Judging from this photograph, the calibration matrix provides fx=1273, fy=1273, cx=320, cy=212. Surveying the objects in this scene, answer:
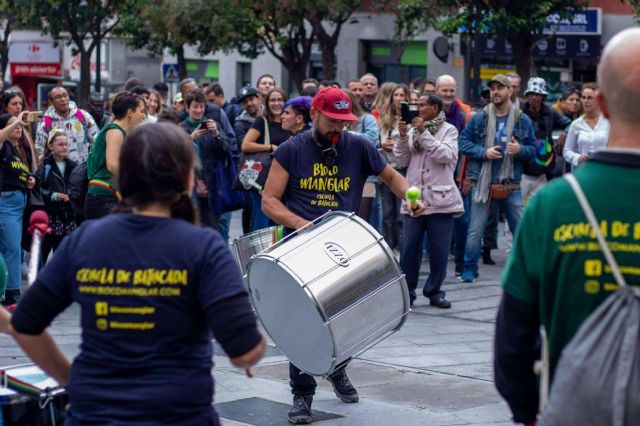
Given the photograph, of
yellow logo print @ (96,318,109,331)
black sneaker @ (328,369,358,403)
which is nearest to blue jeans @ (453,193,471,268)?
black sneaker @ (328,369,358,403)

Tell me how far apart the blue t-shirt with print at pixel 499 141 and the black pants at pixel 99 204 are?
4608mm

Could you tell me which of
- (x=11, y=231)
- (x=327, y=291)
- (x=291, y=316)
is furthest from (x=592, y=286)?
(x=11, y=231)

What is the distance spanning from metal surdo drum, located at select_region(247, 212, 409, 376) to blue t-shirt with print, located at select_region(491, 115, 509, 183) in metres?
5.80

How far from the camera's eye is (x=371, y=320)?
642 cm

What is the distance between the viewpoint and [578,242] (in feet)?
10.7

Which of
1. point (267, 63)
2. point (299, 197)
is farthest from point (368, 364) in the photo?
point (267, 63)

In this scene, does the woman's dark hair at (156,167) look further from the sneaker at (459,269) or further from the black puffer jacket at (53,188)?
the sneaker at (459,269)

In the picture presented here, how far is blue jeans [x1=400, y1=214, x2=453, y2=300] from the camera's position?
34.8ft

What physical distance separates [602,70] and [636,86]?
0.12 metres

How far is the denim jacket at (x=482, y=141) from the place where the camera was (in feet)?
39.8

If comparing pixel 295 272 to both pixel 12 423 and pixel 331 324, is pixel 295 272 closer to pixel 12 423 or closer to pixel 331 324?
pixel 331 324

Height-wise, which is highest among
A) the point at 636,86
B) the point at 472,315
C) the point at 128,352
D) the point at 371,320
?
the point at 636,86

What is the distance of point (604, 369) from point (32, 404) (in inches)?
68.0

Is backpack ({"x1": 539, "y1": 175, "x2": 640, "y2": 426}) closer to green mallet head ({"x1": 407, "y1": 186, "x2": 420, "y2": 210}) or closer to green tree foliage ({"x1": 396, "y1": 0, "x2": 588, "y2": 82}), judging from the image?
green mallet head ({"x1": 407, "y1": 186, "x2": 420, "y2": 210})
